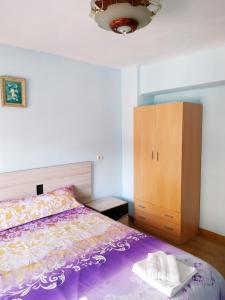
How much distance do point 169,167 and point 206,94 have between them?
1103mm

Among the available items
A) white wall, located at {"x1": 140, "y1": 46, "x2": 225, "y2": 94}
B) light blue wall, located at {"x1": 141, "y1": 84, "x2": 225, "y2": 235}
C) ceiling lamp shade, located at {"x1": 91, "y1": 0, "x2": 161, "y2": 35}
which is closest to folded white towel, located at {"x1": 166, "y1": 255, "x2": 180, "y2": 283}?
ceiling lamp shade, located at {"x1": 91, "y1": 0, "x2": 161, "y2": 35}

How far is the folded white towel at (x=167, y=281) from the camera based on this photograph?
4.50ft

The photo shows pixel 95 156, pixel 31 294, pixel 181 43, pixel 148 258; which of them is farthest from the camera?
pixel 95 156

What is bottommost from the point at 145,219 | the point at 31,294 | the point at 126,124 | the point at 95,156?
the point at 145,219

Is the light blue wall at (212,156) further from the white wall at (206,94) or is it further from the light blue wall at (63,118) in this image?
the light blue wall at (63,118)

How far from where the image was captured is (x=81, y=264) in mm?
1663

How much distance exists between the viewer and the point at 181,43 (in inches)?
96.0

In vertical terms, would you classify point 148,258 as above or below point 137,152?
below

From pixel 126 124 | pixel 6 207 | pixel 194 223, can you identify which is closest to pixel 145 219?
pixel 194 223

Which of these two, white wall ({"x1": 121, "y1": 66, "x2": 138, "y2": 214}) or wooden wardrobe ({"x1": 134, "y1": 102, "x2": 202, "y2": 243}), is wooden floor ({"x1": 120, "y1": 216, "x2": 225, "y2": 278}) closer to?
wooden wardrobe ({"x1": 134, "y1": 102, "x2": 202, "y2": 243})

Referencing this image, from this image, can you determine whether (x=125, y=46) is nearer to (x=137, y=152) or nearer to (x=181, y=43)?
(x=181, y=43)

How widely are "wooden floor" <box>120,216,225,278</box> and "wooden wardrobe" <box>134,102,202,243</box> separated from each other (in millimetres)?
98

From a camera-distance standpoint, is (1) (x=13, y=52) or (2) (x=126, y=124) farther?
(2) (x=126, y=124)

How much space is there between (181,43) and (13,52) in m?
1.80
